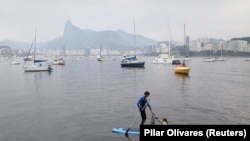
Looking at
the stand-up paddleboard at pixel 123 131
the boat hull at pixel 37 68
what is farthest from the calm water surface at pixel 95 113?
the boat hull at pixel 37 68

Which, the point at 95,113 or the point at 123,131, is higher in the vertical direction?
the point at 123,131

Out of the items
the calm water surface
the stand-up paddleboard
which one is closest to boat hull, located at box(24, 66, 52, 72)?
the calm water surface

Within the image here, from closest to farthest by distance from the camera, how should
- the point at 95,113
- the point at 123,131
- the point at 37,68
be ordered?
the point at 123,131 → the point at 95,113 → the point at 37,68

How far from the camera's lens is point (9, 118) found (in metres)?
23.8

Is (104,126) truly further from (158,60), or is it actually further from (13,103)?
(158,60)

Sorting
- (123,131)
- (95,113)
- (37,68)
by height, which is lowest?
(95,113)

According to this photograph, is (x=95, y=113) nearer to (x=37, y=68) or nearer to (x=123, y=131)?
(x=123, y=131)

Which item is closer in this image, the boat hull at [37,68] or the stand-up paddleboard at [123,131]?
the stand-up paddleboard at [123,131]

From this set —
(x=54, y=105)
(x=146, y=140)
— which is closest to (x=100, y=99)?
(x=54, y=105)

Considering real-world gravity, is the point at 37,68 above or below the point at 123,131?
above

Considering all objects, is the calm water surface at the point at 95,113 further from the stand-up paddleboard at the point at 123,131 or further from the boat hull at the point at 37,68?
the boat hull at the point at 37,68

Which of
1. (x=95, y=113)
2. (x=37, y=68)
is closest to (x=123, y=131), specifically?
(x=95, y=113)

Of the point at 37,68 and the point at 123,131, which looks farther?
the point at 37,68

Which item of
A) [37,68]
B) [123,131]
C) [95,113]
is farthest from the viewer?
[37,68]
